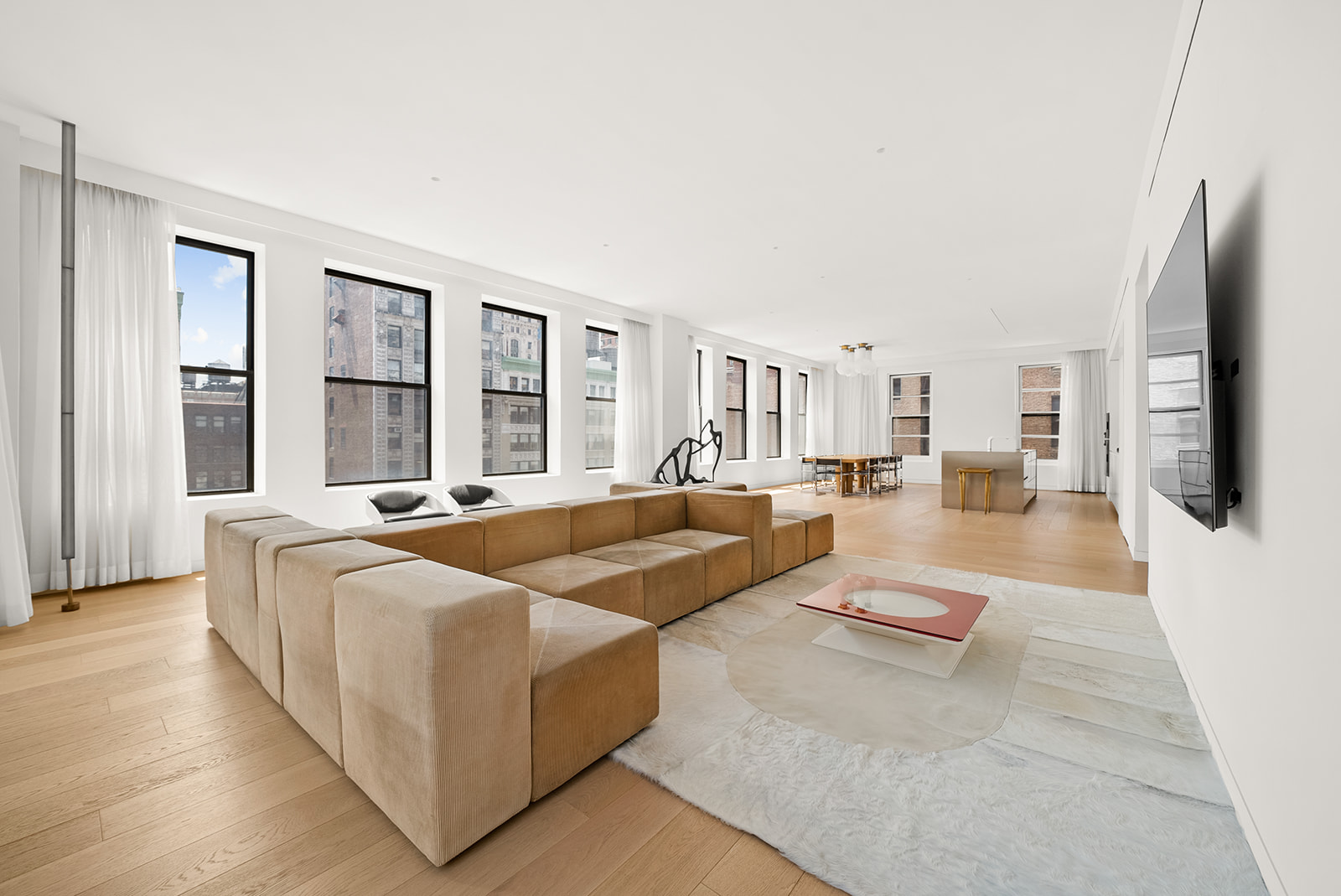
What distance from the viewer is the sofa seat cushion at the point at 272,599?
1.95 meters

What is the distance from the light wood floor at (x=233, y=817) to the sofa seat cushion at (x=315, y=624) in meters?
0.11

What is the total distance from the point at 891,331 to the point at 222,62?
9033 millimetres

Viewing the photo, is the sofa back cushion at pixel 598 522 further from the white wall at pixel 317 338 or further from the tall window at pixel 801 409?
the tall window at pixel 801 409

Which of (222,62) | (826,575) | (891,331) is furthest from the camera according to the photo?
(891,331)

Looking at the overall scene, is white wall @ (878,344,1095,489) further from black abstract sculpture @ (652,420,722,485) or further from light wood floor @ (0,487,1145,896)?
light wood floor @ (0,487,1145,896)

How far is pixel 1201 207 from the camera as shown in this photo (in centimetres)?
154

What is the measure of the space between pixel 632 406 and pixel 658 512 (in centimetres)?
425

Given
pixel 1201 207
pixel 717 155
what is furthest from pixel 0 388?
pixel 1201 207

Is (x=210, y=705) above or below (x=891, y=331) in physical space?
below

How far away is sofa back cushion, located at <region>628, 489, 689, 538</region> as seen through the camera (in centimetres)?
367

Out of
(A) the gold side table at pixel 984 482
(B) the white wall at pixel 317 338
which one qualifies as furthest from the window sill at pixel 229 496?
(A) the gold side table at pixel 984 482

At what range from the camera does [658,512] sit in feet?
12.5

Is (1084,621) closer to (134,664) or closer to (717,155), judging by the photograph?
(717,155)

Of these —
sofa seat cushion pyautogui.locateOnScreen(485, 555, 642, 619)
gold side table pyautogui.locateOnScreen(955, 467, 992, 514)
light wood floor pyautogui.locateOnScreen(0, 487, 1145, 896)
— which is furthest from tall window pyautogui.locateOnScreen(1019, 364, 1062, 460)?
light wood floor pyautogui.locateOnScreen(0, 487, 1145, 896)
